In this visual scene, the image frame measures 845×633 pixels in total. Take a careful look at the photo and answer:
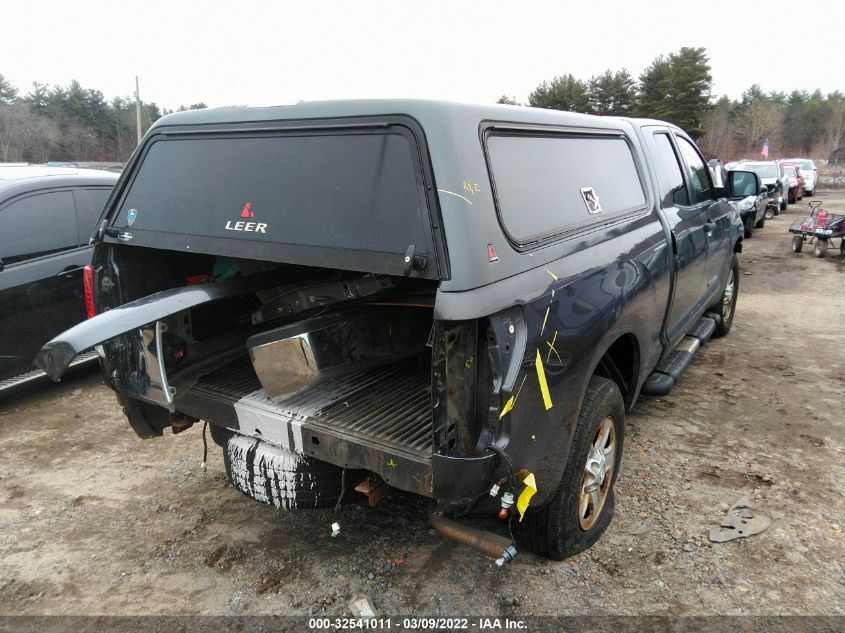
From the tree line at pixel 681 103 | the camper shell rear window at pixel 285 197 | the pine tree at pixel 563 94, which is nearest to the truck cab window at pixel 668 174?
the camper shell rear window at pixel 285 197

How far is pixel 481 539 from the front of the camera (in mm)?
2389

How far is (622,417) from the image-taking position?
10.3 ft

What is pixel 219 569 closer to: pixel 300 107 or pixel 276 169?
pixel 276 169

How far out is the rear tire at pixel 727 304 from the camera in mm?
6136

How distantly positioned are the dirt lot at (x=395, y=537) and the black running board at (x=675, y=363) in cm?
40

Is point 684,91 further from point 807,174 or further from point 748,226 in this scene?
point 748,226

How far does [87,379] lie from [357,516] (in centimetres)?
347

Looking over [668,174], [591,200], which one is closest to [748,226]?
[668,174]

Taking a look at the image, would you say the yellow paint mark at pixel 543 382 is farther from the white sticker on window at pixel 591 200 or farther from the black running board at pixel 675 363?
the black running board at pixel 675 363

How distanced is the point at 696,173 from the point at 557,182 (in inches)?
A: 109

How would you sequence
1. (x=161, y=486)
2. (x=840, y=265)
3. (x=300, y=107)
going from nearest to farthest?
(x=300, y=107)
(x=161, y=486)
(x=840, y=265)

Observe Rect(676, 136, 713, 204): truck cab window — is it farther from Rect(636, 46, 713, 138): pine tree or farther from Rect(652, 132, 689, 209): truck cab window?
Rect(636, 46, 713, 138): pine tree

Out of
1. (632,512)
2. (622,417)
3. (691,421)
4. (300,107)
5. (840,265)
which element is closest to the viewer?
(300,107)

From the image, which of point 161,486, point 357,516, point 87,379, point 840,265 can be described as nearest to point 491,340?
point 357,516
